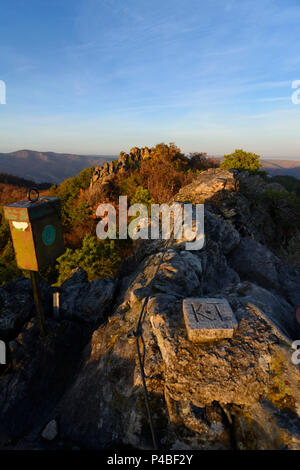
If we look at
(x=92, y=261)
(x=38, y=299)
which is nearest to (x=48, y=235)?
(x=38, y=299)

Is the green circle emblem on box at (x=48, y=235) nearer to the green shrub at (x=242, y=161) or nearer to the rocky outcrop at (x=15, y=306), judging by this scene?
the rocky outcrop at (x=15, y=306)

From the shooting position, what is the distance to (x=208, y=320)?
3.22 m

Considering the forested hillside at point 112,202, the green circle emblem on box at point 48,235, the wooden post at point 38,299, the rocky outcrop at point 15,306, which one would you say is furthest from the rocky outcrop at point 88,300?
the forested hillside at point 112,202

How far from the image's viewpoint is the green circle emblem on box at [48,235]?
11.8 ft

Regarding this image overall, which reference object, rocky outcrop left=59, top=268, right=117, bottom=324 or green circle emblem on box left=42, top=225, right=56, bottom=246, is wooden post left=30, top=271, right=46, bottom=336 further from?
rocky outcrop left=59, top=268, right=117, bottom=324

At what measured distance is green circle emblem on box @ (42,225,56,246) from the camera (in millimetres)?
3611

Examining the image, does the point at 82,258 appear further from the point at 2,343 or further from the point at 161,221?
the point at 2,343

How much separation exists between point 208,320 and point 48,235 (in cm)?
272

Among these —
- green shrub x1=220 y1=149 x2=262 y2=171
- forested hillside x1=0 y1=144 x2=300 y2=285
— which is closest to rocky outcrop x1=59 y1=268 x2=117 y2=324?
forested hillside x1=0 y1=144 x2=300 y2=285

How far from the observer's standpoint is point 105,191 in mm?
20344

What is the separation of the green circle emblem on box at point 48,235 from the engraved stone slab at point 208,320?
2341 mm
